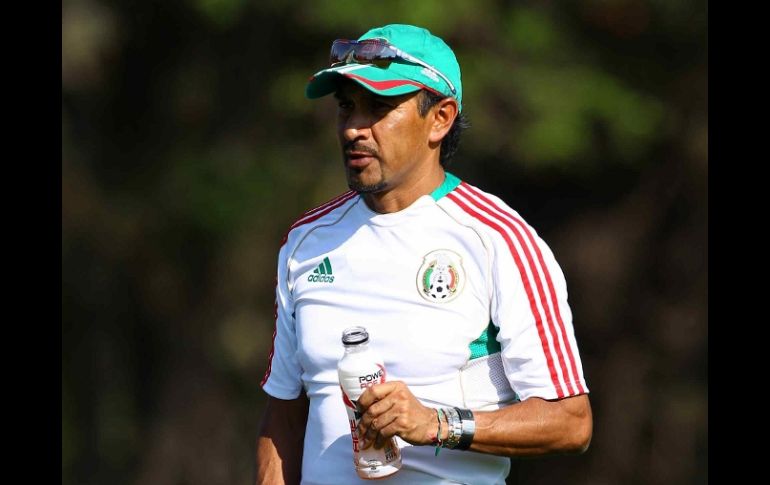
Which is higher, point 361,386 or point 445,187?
point 445,187

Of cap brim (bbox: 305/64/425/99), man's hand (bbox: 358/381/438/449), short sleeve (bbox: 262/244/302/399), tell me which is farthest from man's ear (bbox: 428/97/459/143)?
man's hand (bbox: 358/381/438/449)

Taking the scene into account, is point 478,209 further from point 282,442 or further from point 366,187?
point 282,442

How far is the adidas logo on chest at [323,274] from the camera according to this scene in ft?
11.1

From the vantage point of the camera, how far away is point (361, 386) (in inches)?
116

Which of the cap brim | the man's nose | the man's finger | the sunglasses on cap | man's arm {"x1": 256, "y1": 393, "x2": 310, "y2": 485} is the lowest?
man's arm {"x1": 256, "y1": 393, "x2": 310, "y2": 485}

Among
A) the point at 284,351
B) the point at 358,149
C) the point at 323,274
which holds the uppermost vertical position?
the point at 358,149

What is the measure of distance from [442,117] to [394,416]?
3.11 ft

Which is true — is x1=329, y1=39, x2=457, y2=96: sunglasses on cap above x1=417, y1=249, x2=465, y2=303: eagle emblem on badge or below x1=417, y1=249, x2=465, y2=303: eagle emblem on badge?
above

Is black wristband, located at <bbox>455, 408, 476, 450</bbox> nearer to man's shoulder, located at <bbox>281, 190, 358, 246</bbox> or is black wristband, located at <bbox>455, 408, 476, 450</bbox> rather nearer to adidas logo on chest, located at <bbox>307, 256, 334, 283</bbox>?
adidas logo on chest, located at <bbox>307, 256, 334, 283</bbox>

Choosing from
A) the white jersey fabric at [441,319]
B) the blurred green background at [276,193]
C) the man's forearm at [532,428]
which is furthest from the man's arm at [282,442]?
the blurred green background at [276,193]

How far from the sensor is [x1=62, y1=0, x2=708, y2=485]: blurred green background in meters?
6.34

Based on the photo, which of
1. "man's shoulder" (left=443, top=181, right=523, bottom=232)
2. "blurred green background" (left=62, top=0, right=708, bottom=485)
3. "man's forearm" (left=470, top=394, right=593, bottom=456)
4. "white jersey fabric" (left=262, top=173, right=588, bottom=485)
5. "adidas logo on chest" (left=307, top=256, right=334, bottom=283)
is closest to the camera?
"man's forearm" (left=470, top=394, right=593, bottom=456)

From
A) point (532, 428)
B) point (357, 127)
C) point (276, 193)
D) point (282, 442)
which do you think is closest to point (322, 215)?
point (357, 127)

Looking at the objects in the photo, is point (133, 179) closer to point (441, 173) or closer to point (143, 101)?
point (143, 101)
